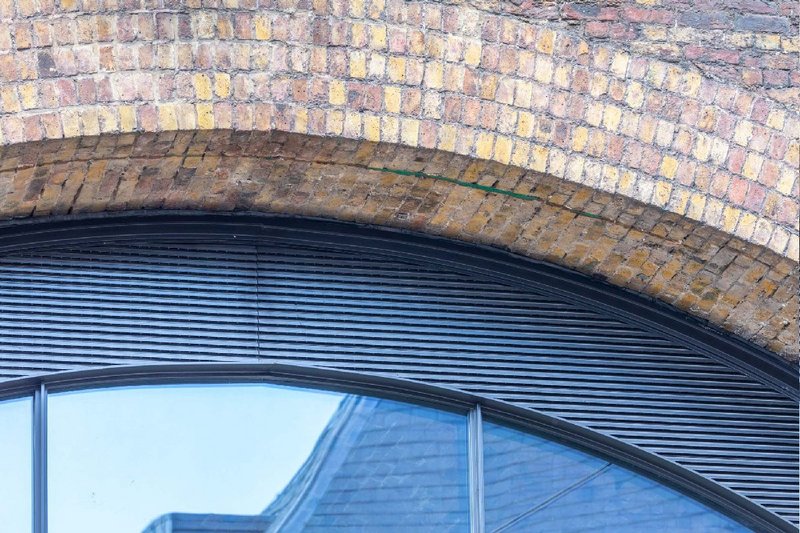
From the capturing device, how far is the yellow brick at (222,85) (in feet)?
17.7

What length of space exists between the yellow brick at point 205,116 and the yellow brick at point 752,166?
2.42 meters

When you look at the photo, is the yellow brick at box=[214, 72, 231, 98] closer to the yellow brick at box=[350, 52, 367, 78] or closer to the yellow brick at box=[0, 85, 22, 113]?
the yellow brick at box=[350, 52, 367, 78]

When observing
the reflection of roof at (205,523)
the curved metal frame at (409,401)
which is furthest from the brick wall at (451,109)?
the reflection of roof at (205,523)

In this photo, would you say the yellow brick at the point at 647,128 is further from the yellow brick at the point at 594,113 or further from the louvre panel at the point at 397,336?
the louvre panel at the point at 397,336

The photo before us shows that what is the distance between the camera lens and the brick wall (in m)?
5.32

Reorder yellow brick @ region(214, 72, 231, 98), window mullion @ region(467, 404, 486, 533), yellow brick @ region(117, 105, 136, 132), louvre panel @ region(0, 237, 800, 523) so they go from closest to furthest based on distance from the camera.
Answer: yellow brick @ region(117, 105, 136, 132), yellow brick @ region(214, 72, 231, 98), louvre panel @ region(0, 237, 800, 523), window mullion @ region(467, 404, 486, 533)

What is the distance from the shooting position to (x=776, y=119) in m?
5.85

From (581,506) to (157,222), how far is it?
2491mm

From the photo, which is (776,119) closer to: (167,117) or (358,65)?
(358,65)

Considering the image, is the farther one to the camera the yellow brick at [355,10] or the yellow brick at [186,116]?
the yellow brick at [355,10]

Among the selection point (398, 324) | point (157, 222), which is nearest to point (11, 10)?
point (157, 222)

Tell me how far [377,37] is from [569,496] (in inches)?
95.7

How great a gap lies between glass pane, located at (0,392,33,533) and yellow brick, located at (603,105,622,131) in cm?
294

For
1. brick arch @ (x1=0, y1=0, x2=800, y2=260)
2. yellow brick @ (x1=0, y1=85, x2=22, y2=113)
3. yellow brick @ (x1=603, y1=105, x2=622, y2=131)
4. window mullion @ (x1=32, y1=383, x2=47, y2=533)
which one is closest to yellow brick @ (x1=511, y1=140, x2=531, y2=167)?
brick arch @ (x1=0, y1=0, x2=800, y2=260)
